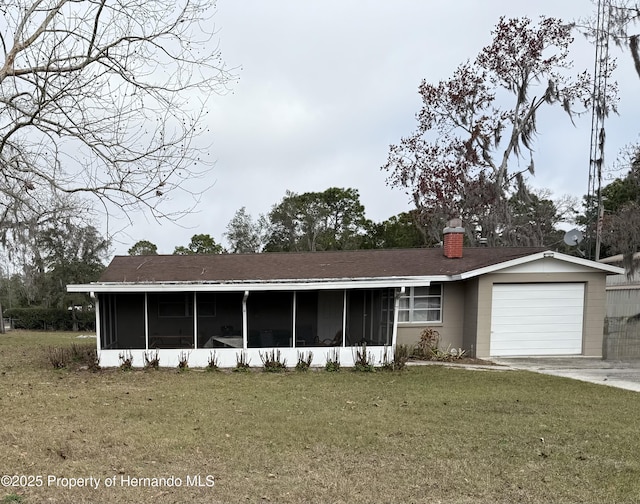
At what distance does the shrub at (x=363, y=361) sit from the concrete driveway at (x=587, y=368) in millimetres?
3705

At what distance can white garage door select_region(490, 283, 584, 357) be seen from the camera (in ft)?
45.3

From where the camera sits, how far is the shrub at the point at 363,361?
38.0ft

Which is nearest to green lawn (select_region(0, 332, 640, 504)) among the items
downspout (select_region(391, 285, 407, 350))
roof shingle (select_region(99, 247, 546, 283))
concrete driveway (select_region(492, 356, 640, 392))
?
concrete driveway (select_region(492, 356, 640, 392))

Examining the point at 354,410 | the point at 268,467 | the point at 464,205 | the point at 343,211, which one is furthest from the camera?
the point at 343,211

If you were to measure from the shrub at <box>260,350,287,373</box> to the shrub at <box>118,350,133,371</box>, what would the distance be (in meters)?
3.21

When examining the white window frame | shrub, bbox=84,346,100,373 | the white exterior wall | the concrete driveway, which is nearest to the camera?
the concrete driveway

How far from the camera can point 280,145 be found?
18.0m

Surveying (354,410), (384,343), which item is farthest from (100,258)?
(354,410)

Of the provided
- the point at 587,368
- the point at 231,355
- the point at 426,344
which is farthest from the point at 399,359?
the point at 587,368

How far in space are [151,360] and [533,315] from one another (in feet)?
34.9

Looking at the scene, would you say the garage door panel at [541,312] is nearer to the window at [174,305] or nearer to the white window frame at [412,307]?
the white window frame at [412,307]

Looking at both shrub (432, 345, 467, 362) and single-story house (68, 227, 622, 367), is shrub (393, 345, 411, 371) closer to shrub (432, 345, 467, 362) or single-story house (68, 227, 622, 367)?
single-story house (68, 227, 622, 367)

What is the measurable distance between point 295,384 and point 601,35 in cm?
1556

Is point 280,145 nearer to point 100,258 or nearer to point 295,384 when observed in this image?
point 295,384
